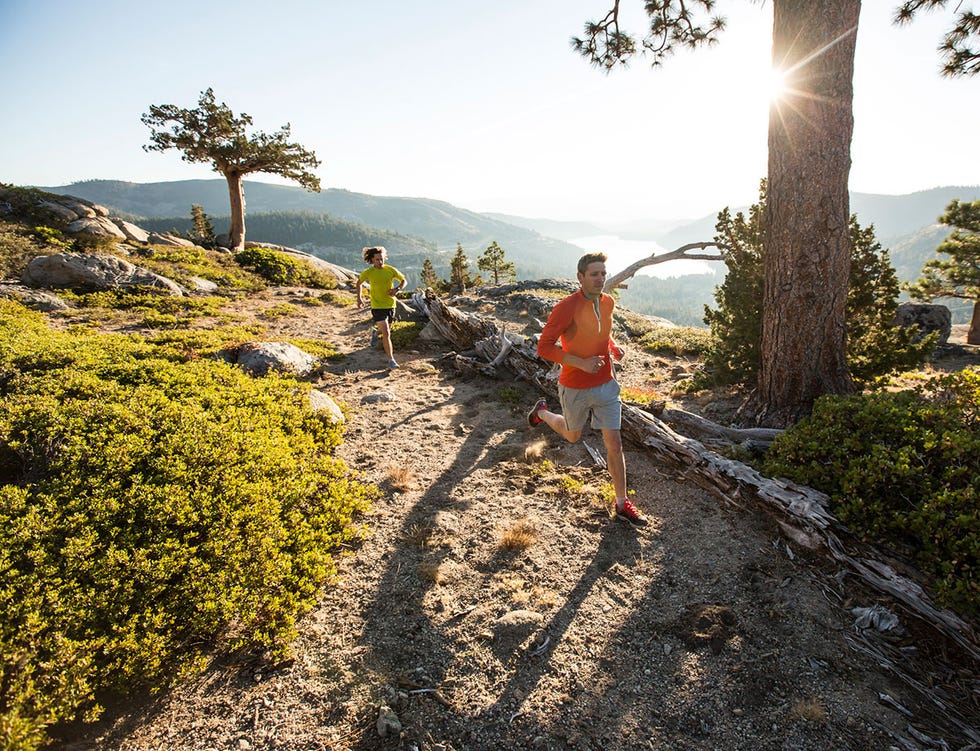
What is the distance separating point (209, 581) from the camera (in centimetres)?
378

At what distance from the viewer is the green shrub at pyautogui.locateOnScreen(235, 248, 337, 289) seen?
2517 cm

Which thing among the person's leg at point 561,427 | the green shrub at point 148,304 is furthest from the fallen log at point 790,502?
the green shrub at point 148,304

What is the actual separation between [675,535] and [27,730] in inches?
222

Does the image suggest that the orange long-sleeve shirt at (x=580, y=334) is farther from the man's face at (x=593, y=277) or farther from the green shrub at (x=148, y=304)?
the green shrub at (x=148, y=304)

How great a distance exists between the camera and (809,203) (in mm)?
6336

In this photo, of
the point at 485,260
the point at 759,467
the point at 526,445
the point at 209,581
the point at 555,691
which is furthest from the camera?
the point at 485,260

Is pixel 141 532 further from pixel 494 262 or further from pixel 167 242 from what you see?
pixel 494 262

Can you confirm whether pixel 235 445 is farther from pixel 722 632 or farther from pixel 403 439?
pixel 722 632

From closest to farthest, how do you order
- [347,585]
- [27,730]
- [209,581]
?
[27,730]
[209,581]
[347,585]

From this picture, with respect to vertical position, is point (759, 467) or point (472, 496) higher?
point (759, 467)

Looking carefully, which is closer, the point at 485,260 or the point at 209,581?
the point at 209,581

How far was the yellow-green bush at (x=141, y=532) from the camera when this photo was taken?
307 cm

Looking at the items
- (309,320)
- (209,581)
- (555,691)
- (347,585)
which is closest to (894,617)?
(555,691)

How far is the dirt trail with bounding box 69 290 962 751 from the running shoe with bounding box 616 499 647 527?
155 millimetres
